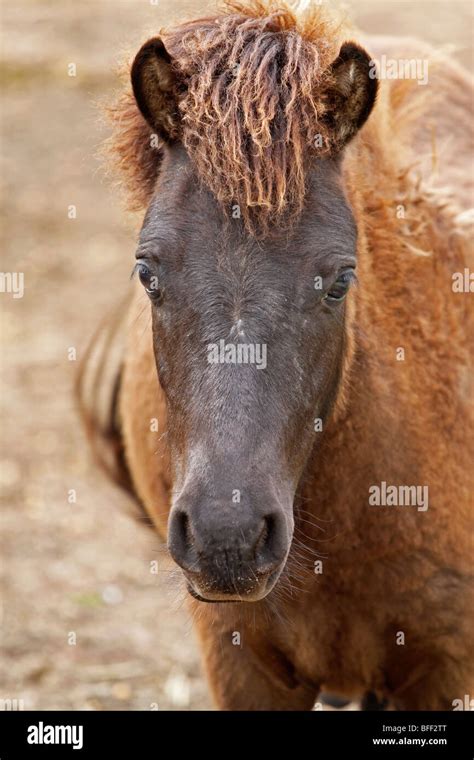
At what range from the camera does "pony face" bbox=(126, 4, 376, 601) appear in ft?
10.8

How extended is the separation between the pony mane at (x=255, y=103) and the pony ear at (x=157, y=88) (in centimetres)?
5

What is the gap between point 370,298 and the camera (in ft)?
13.7

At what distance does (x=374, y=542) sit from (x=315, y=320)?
3.40ft

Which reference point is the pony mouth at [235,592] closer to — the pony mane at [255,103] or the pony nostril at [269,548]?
the pony nostril at [269,548]

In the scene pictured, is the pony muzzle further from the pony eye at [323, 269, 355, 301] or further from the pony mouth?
the pony eye at [323, 269, 355, 301]

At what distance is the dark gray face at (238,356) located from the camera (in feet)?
10.7

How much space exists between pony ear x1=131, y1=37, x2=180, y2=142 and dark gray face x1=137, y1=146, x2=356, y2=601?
130 mm

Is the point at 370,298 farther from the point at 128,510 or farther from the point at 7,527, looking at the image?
the point at 7,527

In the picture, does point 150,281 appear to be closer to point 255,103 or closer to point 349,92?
point 255,103
